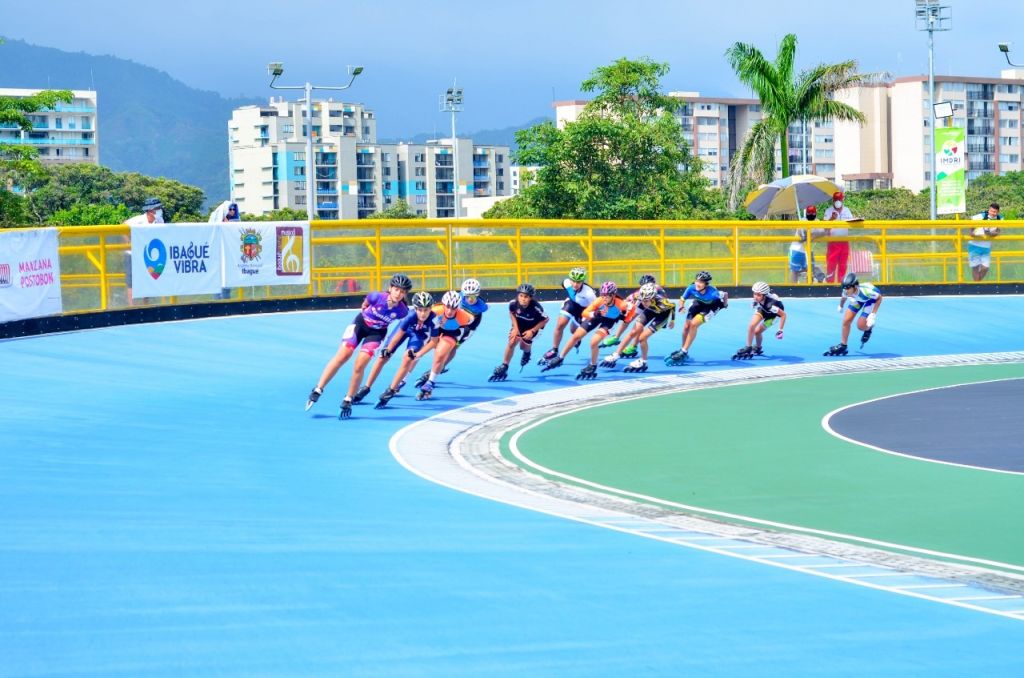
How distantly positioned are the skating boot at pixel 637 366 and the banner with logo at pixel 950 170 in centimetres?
1830

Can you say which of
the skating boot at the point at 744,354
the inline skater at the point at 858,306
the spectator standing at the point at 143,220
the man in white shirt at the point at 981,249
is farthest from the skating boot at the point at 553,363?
the man in white shirt at the point at 981,249

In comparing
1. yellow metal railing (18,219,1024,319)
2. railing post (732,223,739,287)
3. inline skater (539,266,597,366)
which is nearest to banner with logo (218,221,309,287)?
yellow metal railing (18,219,1024,319)

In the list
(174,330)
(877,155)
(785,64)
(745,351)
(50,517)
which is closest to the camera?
(50,517)

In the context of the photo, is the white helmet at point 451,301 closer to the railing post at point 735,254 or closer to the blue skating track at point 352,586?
the blue skating track at point 352,586

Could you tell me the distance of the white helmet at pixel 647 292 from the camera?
22406mm

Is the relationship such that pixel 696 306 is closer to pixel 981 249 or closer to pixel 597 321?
pixel 597 321

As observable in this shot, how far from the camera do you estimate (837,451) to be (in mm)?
15125

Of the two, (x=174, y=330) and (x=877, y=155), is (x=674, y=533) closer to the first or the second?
(x=174, y=330)

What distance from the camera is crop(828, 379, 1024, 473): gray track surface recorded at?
14844 mm

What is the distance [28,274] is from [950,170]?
27594 mm

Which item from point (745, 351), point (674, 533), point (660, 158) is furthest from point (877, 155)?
point (674, 533)

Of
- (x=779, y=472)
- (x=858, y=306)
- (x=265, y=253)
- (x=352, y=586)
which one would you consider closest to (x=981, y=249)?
(x=858, y=306)

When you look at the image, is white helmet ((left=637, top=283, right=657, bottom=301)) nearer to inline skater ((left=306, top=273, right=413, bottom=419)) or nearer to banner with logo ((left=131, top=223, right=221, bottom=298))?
inline skater ((left=306, top=273, right=413, bottom=419))

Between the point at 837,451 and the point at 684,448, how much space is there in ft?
5.67
